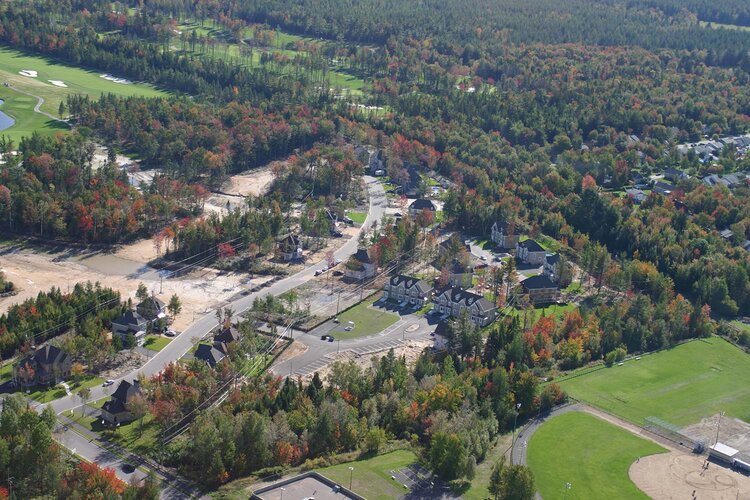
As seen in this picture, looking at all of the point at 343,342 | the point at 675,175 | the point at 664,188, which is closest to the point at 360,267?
the point at 343,342

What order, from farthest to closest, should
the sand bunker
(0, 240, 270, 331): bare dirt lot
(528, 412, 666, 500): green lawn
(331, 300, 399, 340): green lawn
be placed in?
the sand bunker → (0, 240, 270, 331): bare dirt lot → (331, 300, 399, 340): green lawn → (528, 412, 666, 500): green lawn

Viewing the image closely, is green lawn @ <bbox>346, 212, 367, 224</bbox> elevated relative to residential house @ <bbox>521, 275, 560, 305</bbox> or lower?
lower

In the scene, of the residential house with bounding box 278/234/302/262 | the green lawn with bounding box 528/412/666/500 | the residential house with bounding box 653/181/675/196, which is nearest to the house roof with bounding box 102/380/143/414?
the green lawn with bounding box 528/412/666/500

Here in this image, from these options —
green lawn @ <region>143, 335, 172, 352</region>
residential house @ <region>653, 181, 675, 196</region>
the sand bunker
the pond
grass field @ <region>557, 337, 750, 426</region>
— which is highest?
residential house @ <region>653, 181, 675, 196</region>

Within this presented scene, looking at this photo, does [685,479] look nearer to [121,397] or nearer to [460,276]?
[460,276]

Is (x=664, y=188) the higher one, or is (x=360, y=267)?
(x=664, y=188)

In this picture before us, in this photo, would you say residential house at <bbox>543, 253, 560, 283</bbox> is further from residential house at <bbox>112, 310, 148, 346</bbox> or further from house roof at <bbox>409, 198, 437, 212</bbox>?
residential house at <bbox>112, 310, 148, 346</bbox>

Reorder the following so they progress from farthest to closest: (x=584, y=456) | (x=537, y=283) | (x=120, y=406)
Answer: (x=537, y=283)
(x=120, y=406)
(x=584, y=456)
